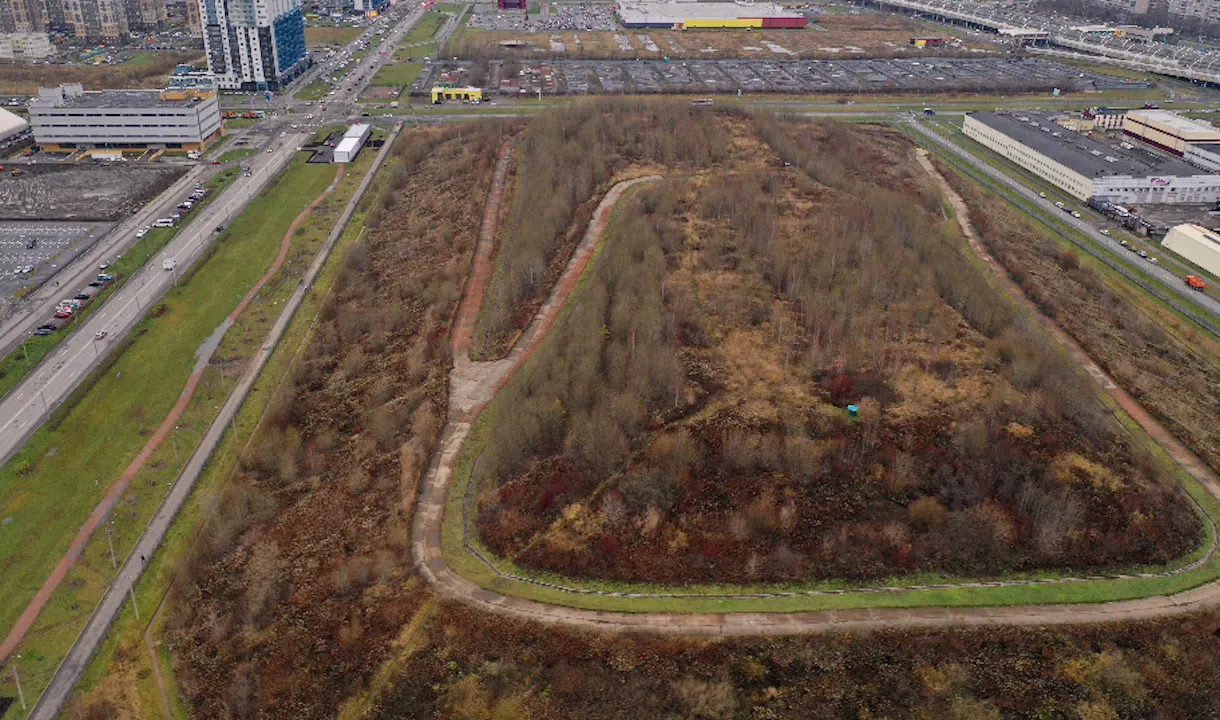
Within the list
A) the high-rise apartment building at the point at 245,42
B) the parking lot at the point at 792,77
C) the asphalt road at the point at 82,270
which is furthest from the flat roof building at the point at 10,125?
the parking lot at the point at 792,77

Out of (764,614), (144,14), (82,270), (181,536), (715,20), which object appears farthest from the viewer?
(715,20)

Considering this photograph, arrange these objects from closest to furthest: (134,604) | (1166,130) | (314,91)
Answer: (134,604) → (1166,130) → (314,91)

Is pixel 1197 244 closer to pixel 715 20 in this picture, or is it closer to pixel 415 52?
pixel 415 52

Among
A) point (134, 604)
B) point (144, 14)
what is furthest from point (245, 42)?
point (134, 604)

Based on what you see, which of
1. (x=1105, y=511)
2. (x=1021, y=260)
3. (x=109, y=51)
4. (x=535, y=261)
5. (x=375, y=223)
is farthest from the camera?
(x=109, y=51)

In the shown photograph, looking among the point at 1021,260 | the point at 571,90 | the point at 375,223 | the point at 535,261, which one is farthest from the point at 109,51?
the point at 1021,260

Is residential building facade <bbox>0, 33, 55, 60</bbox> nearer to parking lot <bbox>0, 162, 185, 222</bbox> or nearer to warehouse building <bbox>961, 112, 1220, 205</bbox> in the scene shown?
parking lot <bbox>0, 162, 185, 222</bbox>

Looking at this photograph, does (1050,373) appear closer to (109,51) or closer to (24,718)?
(24,718)
